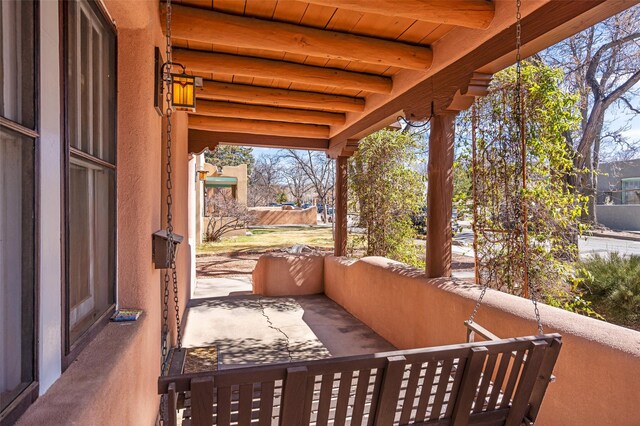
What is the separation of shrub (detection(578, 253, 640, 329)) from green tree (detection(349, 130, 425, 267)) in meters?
2.30

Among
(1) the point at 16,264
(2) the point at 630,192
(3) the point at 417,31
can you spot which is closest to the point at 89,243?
(1) the point at 16,264

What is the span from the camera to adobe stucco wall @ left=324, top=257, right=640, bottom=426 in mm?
1813

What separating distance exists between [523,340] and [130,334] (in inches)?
70.5

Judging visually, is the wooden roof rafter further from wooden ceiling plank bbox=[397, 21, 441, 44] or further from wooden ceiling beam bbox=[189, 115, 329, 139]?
wooden ceiling beam bbox=[189, 115, 329, 139]

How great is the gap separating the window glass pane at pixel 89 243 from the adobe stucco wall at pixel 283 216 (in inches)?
852

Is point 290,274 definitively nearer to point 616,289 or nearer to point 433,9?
point 616,289

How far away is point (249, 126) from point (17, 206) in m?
4.91

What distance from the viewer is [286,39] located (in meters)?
2.96

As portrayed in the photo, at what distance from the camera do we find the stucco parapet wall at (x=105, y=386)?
3.43 ft

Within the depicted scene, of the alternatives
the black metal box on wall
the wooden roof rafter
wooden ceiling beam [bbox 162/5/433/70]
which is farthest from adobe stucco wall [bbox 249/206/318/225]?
the black metal box on wall

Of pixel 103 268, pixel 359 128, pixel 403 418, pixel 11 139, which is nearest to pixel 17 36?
pixel 11 139

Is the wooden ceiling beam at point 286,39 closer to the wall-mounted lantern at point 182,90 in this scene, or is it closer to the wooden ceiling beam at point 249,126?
the wall-mounted lantern at point 182,90

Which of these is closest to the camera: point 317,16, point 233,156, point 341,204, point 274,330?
point 317,16

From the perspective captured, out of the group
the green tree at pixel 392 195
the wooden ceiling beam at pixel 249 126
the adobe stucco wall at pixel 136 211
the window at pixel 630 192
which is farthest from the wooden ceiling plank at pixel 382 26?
the window at pixel 630 192
